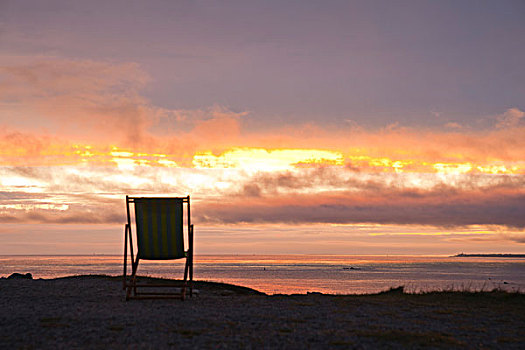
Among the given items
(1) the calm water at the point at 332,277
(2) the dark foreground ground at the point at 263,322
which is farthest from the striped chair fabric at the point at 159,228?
(1) the calm water at the point at 332,277

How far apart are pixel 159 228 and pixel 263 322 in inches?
189

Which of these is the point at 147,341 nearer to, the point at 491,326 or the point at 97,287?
the point at 491,326

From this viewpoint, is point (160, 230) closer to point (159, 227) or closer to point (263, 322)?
point (159, 227)

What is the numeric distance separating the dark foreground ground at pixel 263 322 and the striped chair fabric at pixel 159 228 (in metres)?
1.20

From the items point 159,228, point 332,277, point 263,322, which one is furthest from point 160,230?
point 332,277

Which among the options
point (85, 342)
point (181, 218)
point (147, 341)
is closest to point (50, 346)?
point (85, 342)

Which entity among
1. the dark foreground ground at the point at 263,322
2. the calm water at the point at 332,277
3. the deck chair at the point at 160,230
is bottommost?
the calm water at the point at 332,277

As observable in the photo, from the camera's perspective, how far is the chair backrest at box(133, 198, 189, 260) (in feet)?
38.1

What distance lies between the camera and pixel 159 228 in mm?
11703

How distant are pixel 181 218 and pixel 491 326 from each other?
21.8 ft

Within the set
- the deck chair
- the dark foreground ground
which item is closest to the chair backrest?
the deck chair

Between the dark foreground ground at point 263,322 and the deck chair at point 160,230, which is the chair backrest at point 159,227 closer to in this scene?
the deck chair at point 160,230

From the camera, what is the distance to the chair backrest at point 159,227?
38.1 feet

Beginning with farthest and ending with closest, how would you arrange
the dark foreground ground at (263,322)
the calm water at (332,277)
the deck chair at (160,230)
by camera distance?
the calm water at (332,277) < the deck chair at (160,230) < the dark foreground ground at (263,322)
